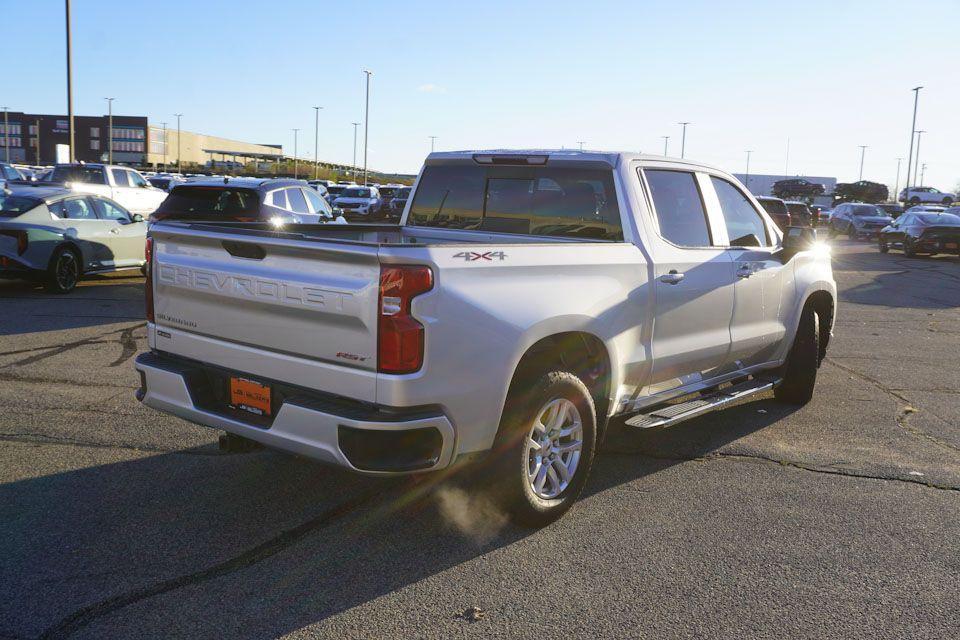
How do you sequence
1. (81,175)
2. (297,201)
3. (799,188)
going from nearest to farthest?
(297,201), (81,175), (799,188)

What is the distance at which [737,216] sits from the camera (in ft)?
21.0

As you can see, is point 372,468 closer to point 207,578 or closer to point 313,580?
point 313,580

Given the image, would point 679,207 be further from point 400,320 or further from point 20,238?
point 20,238

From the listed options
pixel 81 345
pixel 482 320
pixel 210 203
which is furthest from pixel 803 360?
pixel 210 203

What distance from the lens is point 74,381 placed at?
730cm

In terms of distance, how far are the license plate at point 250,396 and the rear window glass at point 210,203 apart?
866cm

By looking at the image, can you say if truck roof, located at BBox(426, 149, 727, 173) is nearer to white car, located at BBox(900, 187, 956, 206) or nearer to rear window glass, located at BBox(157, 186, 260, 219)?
rear window glass, located at BBox(157, 186, 260, 219)

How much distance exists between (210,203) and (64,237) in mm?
2276

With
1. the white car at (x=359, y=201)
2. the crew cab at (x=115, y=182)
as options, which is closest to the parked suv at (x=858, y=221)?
the white car at (x=359, y=201)

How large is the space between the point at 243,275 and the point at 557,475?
6.25ft

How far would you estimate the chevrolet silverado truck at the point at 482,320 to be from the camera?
12.2 ft

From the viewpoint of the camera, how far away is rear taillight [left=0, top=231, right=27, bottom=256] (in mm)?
12133

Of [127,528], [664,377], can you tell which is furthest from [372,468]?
[664,377]

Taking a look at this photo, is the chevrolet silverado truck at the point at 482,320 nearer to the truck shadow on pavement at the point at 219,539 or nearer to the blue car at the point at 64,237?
the truck shadow on pavement at the point at 219,539
